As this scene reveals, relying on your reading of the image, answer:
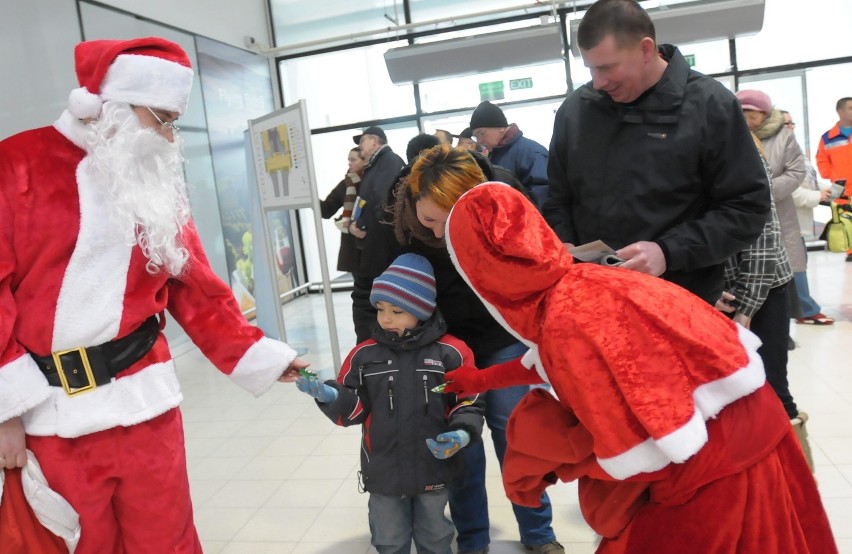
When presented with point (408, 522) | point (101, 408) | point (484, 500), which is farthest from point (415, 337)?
point (101, 408)

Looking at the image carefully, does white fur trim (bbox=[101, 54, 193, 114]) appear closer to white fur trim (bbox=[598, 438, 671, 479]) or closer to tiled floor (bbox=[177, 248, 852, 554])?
white fur trim (bbox=[598, 438, 671, 479])

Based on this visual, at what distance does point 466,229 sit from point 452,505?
1414mm

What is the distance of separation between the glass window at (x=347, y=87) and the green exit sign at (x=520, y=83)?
1.17m

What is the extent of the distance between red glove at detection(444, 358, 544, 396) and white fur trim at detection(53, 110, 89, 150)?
0.98m

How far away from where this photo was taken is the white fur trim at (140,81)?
5.50 ft

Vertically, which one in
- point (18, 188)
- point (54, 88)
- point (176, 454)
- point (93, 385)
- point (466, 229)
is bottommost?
point (176, 454)

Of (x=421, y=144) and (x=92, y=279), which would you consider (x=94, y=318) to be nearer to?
(x=92, y=279)

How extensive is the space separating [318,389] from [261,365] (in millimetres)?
171

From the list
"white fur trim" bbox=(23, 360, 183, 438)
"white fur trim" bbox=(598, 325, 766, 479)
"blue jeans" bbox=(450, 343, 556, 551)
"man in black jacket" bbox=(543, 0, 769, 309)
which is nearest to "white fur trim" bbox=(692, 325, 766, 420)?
"white fur trim" bbox=(598, 325, 766, 479)

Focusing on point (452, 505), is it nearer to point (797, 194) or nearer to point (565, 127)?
point (565, 127)

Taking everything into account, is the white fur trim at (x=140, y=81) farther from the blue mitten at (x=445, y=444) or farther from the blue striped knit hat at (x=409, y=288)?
the blue mitten at (x=445, y=444)

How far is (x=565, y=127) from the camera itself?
2088 millimetres

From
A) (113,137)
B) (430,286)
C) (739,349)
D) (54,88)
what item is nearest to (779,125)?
(430,286)

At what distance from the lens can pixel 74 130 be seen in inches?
67.0
